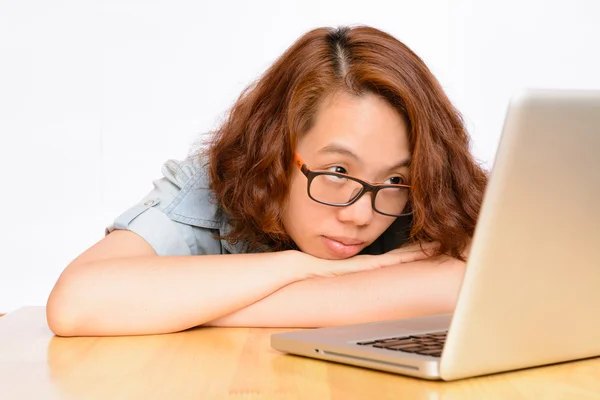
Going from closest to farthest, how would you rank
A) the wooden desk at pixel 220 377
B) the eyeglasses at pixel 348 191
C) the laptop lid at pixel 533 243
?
the laptop lid at pixel 533 243, the wooden desk at pixel 220 377, the eyeglasses at pixel 348 191

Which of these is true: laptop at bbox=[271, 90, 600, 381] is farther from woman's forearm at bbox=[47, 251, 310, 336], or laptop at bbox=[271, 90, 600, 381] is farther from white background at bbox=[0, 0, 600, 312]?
white background at bbox=[0, 0, 600, 312]

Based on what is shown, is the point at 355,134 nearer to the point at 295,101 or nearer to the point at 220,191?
the point at 295,101

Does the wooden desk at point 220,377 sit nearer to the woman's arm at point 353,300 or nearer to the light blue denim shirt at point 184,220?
the woman's arm at point 353,300

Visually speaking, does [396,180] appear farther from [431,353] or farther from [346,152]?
[431,353]

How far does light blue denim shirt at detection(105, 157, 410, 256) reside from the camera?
1440mm

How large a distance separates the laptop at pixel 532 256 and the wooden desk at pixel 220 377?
2 cm

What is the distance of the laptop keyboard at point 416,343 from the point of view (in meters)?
0.81

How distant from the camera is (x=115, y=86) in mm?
3396

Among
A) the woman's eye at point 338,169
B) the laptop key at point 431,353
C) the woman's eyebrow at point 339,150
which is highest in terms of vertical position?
the woman's eyebrow at point 339,150

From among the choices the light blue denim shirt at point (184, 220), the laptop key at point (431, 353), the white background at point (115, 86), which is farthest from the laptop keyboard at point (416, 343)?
the white background at point (115, 86)

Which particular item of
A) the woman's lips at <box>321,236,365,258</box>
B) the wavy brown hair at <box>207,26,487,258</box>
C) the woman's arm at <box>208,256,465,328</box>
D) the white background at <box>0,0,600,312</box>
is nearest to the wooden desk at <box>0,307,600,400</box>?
the woman's arm at <box>208,256,465,328</box>

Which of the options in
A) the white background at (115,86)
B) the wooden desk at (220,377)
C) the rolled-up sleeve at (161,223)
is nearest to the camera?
the wooden desk at (220,377)

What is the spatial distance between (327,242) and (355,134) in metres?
0.19

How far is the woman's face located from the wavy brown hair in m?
0.03
